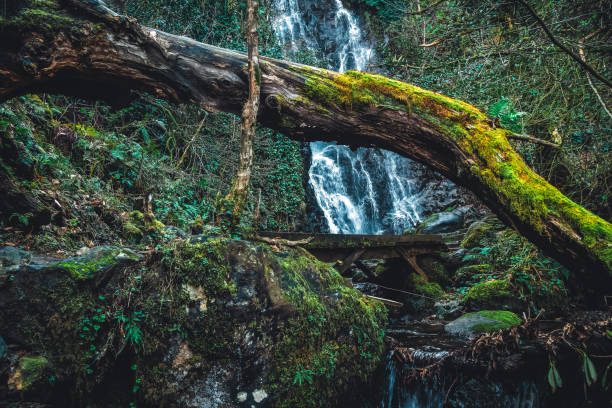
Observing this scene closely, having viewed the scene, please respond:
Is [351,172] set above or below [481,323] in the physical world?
above

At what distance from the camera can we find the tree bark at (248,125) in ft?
10.5

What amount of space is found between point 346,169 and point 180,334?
472 inches

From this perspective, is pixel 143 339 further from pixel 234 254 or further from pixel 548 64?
pixel 548 64

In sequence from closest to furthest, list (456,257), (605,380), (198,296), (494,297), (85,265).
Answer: (605,380) < (85,265) < (198,296) < (494,297) < (456,257)

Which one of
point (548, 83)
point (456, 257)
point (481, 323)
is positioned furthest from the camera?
point (456, 257)

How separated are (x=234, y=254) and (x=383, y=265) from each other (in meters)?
7.58

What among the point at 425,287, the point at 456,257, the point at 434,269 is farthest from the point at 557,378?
the point at 456,257

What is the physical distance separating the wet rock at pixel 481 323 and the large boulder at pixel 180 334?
2633 millimetres

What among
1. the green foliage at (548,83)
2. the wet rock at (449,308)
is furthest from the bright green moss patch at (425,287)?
the green foliage at (548,83)

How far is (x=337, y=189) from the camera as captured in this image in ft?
43.8

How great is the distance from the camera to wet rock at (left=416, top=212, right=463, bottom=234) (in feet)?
37.9

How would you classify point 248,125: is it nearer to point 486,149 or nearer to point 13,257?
point 13,257

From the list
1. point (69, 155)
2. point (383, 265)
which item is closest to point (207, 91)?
point (69, 155)

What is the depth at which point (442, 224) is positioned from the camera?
456 inches
